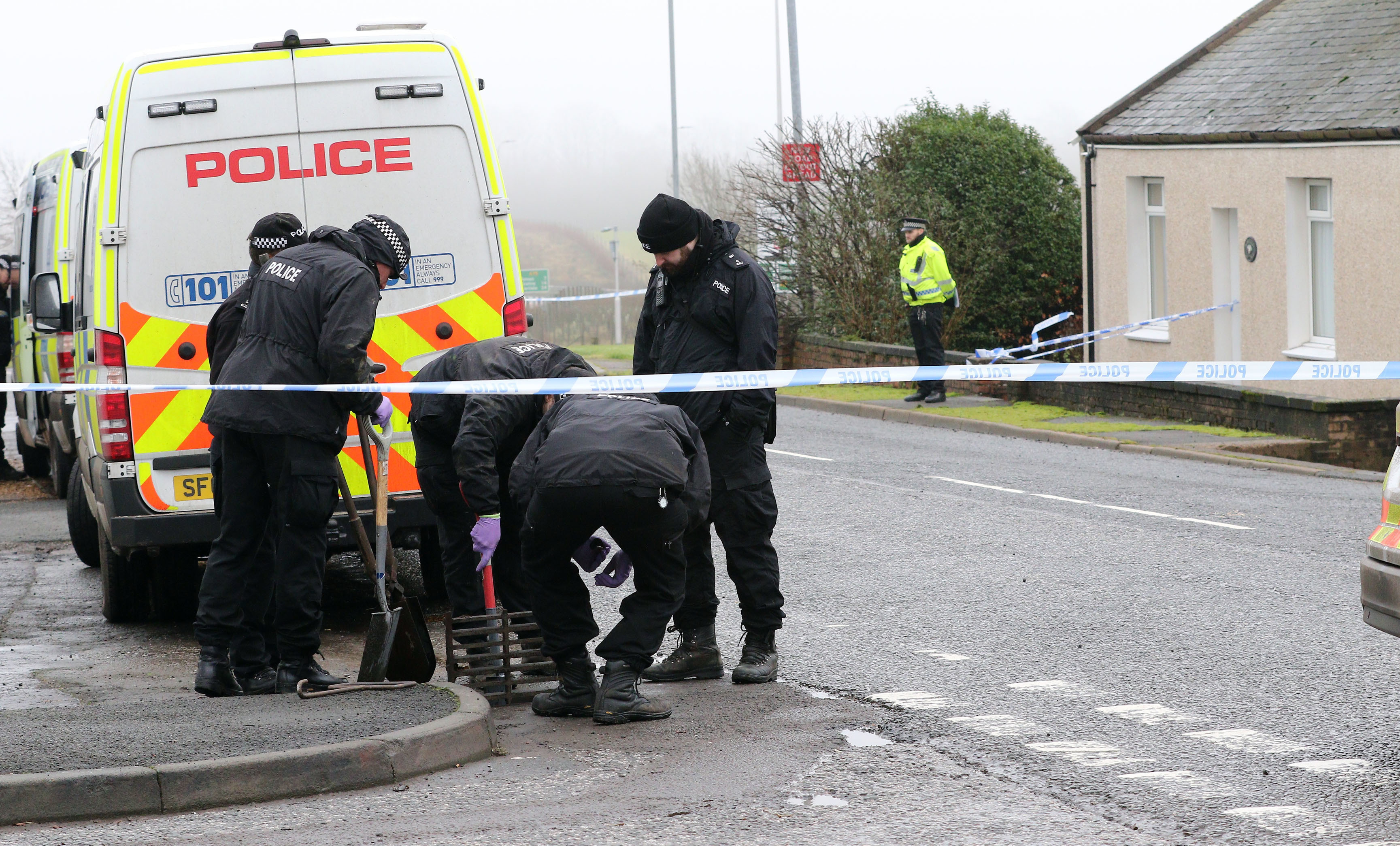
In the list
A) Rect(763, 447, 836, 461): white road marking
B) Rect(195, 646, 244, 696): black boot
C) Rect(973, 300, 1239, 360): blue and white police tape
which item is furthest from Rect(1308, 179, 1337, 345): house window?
Rect(195, 646, 244, 696): black boot

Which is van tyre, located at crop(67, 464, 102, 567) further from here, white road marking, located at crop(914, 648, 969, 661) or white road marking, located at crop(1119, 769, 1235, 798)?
white road marking, located at crop(1119, 769, 1235, 798)

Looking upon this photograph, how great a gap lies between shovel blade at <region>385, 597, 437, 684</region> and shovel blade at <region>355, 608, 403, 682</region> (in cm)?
1

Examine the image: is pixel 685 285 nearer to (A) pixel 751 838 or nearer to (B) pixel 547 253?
(A) pixel 751 838

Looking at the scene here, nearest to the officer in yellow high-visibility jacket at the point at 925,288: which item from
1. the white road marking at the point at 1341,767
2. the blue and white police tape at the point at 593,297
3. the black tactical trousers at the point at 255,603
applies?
the blue and white police tape at the point at 593,297

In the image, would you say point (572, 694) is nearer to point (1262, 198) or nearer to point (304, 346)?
point (304, 346)

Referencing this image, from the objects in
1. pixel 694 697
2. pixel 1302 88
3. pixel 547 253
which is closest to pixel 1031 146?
pixel 1302 88

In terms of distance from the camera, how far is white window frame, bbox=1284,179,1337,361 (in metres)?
19.0

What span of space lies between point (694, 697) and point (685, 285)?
1.63m

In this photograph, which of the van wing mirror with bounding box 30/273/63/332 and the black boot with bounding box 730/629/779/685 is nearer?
the black boot with bounding box 730/629/779/685

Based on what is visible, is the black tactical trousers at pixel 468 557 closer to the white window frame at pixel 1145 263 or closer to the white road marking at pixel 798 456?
the white road marking at pixel 798 456

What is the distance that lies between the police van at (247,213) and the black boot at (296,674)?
4.31 ft

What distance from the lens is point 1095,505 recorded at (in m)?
11.8

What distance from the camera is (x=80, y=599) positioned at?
9469 millimetres

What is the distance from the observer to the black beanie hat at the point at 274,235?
708 centimetres
